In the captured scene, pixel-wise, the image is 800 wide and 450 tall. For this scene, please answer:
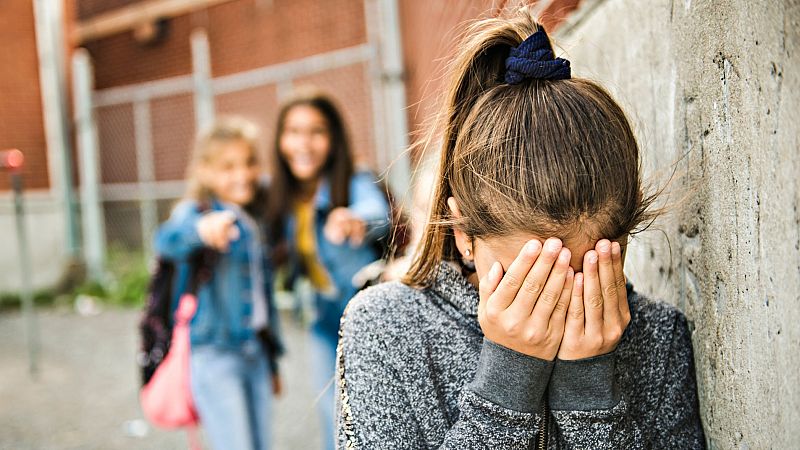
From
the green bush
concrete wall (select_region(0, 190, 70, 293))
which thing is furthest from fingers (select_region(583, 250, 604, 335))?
concrete wall (select_region(0, 190, 70, 293))

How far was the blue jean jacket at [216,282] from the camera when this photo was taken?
3244 millimetres

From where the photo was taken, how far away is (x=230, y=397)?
10.3ft

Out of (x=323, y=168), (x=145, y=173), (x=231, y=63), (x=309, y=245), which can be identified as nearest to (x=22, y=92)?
(x=145, y=173)

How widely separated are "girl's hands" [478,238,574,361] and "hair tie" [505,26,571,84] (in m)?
0.33

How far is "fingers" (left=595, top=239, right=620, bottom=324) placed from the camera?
1246 mm

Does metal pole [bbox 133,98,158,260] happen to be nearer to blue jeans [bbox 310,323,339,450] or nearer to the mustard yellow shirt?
the mustard yellow shirt

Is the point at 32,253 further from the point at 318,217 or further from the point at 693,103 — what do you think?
the point at 693,103

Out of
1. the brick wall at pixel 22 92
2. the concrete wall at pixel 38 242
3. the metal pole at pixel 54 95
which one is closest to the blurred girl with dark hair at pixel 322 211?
the concrete wall at pixel 38 242

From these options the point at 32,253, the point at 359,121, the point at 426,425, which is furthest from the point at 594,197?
the point at 32,253

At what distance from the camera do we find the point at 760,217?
1.28 meters

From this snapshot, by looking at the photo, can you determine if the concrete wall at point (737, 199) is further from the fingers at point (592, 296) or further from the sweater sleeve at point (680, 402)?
the fingers at point (592, 296)

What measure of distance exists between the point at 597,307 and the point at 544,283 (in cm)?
11

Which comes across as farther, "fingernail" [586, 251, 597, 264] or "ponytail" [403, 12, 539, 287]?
"ponytail" [403, 12, 539, 287]

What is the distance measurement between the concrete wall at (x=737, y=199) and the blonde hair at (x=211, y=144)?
2.37m
